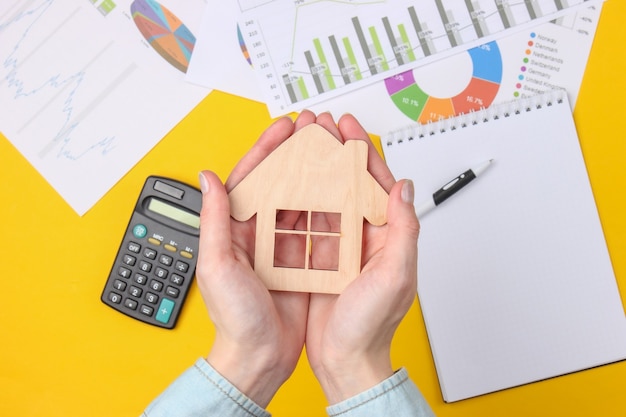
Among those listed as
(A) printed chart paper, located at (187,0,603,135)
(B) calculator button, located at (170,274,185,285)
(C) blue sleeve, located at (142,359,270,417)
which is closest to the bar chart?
(A) printed chart paper, located at (187,0,603,135)

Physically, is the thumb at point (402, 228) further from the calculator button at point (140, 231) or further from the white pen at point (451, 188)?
the calculator button at point (140, 231)

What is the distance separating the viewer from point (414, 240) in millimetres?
563

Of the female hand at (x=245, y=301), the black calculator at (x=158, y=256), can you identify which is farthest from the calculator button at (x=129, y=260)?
the female hand at (x=245, y=301)

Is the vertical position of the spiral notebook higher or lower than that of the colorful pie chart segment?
lower

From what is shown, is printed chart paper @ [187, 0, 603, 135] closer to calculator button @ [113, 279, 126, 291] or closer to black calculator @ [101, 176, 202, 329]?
black calculator @ [101, 176, 202, 329]

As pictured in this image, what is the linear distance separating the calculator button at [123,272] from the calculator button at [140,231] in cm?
4

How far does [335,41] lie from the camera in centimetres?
75

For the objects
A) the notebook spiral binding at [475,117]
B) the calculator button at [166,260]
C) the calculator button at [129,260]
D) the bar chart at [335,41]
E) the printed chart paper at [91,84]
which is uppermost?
the printed chart paper at [91,84]

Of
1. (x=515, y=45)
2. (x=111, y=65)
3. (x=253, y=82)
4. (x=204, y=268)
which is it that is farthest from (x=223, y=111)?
(x=515, y=45)

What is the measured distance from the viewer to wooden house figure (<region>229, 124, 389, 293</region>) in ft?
1.97

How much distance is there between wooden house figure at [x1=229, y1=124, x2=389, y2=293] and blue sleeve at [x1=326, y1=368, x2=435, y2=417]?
0.34 ft

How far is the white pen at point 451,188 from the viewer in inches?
28.2

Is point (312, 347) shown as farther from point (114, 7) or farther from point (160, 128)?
point (114, 7)

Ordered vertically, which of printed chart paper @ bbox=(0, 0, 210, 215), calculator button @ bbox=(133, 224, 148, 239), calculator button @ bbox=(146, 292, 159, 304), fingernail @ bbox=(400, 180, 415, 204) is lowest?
calculator button @ bbox=(146, 292, 159, 304)
